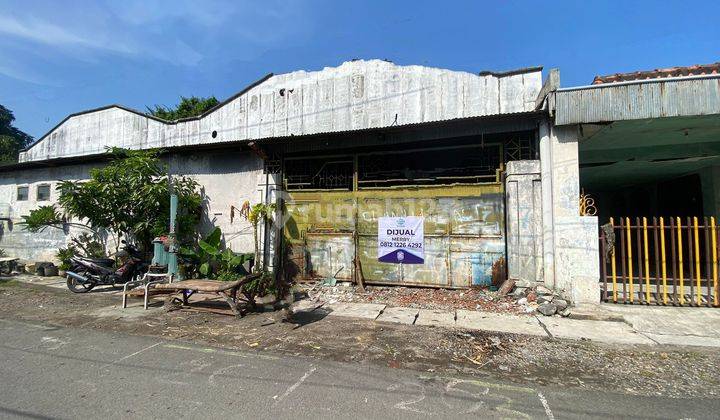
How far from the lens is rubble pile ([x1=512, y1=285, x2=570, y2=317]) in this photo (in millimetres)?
6387

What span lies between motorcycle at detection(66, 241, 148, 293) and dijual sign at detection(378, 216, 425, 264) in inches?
262

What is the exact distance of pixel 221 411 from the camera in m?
3.12

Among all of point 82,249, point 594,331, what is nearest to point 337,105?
point 82,249

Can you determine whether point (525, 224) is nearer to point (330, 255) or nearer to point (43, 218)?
point (330, 255)

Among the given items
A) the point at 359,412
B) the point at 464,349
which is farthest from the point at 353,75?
the point at 359,412

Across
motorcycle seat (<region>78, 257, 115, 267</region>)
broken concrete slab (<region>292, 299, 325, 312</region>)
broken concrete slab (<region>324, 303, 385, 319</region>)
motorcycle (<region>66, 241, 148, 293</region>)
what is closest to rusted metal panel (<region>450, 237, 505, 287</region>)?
broken concrete slab (<region>324, 303, 385, 319</region>)

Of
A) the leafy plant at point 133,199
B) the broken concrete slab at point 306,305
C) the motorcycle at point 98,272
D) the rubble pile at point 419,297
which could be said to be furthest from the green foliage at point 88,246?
the broken concrete slab at point 306,305

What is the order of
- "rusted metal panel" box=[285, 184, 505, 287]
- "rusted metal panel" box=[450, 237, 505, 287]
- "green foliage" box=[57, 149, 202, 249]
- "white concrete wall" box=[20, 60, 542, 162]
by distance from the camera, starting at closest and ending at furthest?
"rusted metal panel" box=[450, 237, 505, 287]
"rusted metal panel" box=[285, 184, 505, 287]
"green foliage" box=[57, 149, 202, 249]
"white concrete wall" box=[20, 60, 542, 162]

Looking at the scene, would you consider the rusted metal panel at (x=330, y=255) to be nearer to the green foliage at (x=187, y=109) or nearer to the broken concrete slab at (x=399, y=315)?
the broken concrete slab at (x=399, y=315)

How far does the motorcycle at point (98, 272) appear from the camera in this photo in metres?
9.06

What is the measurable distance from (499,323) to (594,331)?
53.4 inches

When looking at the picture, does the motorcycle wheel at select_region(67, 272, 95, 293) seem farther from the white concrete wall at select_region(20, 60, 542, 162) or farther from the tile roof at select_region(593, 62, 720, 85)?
the tile roof at select_region(593, 62, 720, 85)

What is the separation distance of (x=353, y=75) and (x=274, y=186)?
575 centimetres

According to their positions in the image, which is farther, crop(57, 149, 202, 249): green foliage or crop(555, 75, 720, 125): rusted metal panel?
crop(57, 149, 202, 249): green foliage
